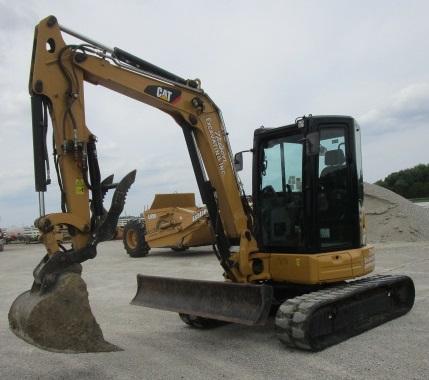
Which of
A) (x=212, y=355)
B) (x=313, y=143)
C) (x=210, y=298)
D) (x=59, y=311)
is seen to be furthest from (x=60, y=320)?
(x=313, y=143)

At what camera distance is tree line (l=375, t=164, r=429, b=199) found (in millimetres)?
56094

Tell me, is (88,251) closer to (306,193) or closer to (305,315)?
(305,315)

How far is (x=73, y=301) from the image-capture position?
14.7 feet

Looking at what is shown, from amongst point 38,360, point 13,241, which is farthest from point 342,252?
point 13,241

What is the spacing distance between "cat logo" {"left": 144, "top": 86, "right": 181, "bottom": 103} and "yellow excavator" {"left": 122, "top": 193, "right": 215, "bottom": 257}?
9296 mm

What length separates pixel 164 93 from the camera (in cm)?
590

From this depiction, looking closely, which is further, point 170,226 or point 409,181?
point 409,181

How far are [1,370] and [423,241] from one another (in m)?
14.5

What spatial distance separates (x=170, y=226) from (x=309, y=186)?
10.2 metres

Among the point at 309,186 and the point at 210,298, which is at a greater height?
the point at 309,186

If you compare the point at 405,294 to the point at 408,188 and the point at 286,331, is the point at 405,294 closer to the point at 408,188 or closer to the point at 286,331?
the point at 286,331

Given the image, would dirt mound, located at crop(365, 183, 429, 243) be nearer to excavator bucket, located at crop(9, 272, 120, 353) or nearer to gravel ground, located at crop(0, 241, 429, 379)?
gravel ground, located at crop(0, 241, 429, 379)

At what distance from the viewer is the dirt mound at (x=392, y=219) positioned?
668 inches

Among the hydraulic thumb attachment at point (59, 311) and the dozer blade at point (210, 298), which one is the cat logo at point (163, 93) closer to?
the hydraulic thumb attachment at point (59, 311)
